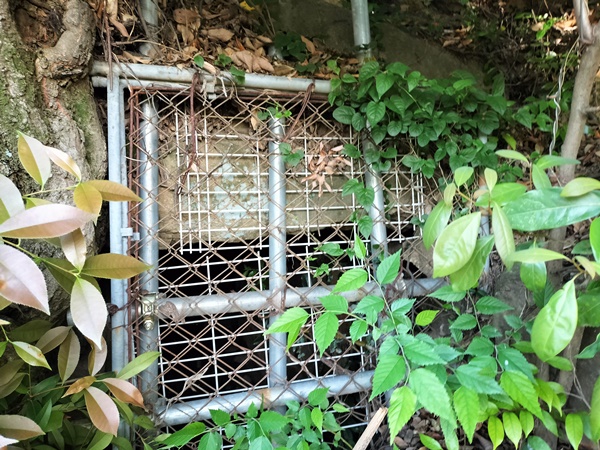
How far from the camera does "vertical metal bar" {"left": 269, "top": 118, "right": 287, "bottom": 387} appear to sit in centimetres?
123

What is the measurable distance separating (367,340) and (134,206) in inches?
33.4

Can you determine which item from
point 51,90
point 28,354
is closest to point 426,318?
point 28,354

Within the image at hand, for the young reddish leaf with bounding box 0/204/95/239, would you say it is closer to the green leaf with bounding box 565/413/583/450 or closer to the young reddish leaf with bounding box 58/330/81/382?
the young reddish leaf with bounding box 58/330/81/382

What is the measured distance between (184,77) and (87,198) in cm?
62

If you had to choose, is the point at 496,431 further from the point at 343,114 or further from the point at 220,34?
the point at 220,34

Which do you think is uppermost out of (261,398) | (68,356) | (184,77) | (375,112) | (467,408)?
(184,77)

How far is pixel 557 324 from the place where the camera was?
0.56 m

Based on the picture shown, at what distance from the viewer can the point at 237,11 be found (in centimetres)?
141

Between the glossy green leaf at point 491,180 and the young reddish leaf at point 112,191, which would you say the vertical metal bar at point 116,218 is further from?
the glossy green leaf at point 491,180

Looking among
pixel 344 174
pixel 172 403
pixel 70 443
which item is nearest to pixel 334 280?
pixel 344 174

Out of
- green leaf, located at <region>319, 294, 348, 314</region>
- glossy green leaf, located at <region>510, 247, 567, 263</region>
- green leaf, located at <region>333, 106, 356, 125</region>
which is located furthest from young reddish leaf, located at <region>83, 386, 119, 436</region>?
green leaf, located at <region>333, 106, 356, 125</region>

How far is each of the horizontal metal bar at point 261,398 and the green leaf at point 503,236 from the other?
784 mm

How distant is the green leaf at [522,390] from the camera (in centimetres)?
80

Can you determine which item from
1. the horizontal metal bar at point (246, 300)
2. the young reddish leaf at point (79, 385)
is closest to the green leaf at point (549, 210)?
the horizontal metal bar at point (246, 300)
